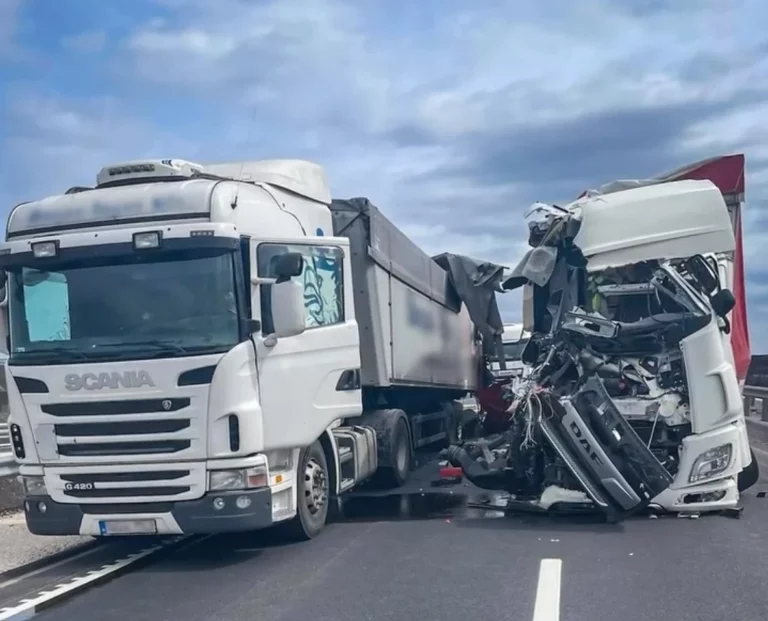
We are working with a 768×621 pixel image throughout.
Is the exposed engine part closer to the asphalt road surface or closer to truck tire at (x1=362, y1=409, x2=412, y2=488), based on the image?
the asphalt road surface

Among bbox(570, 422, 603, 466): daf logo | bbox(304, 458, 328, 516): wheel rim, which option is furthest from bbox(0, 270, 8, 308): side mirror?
bbox(570, 422, 603, 466): daf logo

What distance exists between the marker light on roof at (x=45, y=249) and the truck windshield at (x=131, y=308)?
0.16 metres

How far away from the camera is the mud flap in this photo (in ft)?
29.6

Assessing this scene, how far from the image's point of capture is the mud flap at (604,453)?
9031 millimetres

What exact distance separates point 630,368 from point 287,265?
3.85m

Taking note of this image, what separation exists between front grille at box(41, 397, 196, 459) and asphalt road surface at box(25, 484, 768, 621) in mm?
1046

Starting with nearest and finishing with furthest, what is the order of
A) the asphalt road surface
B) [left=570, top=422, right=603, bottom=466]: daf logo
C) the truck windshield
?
the asphalt road surface, the truck windshield, [left=570, top=422, right=603, bottom=466]: daf logo

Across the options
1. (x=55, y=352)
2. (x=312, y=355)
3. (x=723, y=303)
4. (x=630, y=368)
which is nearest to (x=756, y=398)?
(x=723, y=303)

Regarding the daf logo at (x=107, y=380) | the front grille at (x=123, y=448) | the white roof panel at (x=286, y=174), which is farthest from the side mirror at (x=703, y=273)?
the daf logo at (x=107, y=380)

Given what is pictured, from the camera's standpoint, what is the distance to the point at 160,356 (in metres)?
7.65

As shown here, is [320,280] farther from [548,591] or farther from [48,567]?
[548,591]

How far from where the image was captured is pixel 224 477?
7.75 meters

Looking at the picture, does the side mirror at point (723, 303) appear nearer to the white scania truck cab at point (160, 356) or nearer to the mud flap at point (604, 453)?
the mud flap at point (604, 453)

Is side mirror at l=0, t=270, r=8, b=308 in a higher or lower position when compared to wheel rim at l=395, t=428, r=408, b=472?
higher
